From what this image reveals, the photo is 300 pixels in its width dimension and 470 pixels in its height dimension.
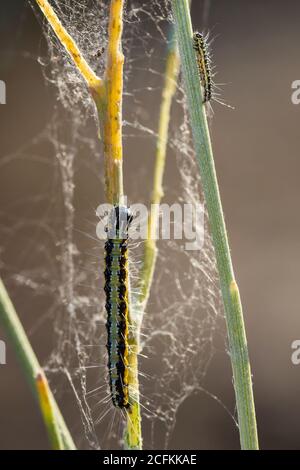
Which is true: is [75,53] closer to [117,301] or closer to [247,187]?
[117,301]

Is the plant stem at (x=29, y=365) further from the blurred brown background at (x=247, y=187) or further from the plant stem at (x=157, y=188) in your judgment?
the blurred brown background at (x=247, y=187)

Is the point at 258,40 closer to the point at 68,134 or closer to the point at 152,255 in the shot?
the point at 68,134

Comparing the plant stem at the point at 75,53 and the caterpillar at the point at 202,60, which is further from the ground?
the caterpillar at the point at 202,60

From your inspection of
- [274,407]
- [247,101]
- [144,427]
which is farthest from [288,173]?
[144,427]

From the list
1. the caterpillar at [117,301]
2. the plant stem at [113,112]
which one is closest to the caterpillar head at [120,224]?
the caterpillar at [117,301]

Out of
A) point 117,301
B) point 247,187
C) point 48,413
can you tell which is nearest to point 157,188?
point 117,301

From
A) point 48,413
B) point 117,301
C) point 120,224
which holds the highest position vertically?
point 120,224
